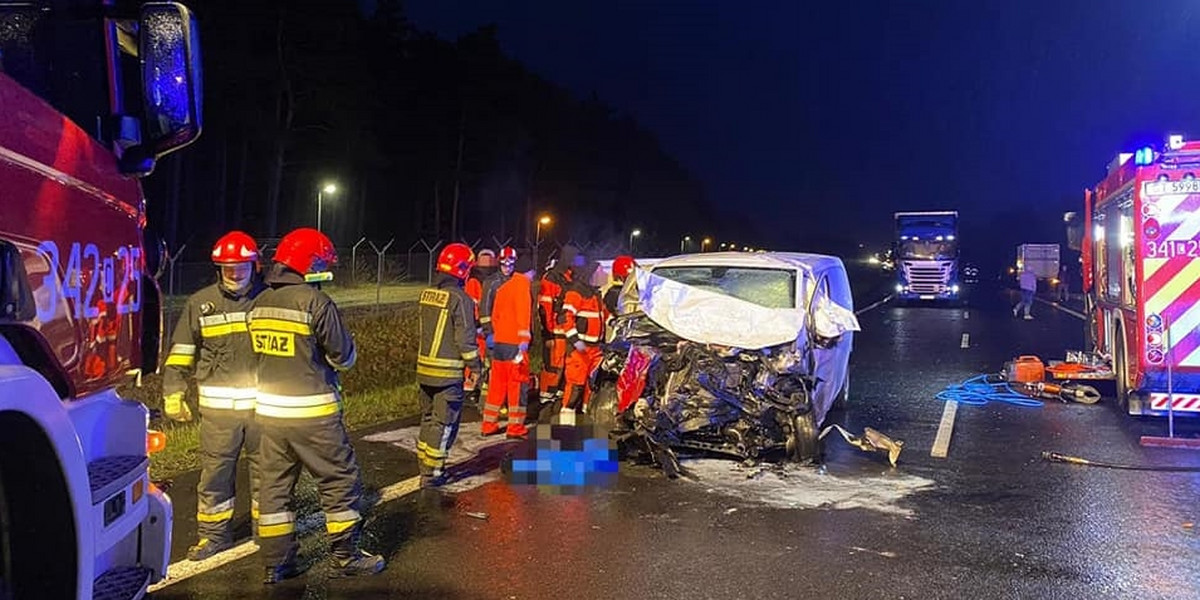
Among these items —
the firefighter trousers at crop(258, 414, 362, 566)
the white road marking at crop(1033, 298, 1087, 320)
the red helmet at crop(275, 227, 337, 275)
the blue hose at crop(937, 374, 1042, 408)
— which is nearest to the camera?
the firefighter trousers at crop(258, 414, 362, 566)

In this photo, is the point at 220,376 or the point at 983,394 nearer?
the point at 220,376

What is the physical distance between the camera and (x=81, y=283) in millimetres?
3074

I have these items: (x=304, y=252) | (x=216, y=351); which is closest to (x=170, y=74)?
(x=304, y=252)

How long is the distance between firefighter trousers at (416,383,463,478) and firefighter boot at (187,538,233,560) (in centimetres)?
170

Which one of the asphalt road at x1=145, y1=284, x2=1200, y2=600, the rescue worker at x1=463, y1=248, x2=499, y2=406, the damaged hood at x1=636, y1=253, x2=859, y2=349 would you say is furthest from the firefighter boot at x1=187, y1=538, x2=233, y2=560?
the damaged hood at x1=636, y1=253, x2=859, y2=349

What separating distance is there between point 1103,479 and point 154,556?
6543 mm

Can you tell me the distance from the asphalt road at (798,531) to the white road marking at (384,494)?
0.04m

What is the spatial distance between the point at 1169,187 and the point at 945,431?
304cm

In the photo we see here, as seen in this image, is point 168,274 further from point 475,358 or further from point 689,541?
point 689,541

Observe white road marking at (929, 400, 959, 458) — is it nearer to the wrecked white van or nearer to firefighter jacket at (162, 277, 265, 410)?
the wrecked white van

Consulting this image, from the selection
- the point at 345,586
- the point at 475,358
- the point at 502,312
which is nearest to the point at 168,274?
the point at 502,312

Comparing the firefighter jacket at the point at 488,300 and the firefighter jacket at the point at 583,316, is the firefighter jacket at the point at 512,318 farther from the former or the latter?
the firefighter jacket at the point at 583,316

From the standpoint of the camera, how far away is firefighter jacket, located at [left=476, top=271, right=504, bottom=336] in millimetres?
8562

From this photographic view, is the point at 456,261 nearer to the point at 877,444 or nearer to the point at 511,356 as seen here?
the point at 511,356
